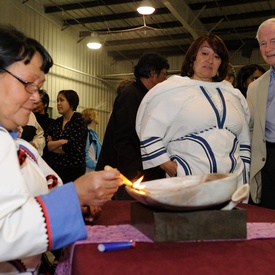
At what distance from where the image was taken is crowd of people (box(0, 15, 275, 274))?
0.89 meters

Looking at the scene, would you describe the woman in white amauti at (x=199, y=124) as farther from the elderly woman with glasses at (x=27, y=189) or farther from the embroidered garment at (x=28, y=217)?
the embroidered garment at (x=28, y=217)

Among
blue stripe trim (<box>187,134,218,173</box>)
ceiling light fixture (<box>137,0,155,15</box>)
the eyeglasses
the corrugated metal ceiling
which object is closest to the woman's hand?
the eyeglasses

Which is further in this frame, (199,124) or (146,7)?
(146,7)

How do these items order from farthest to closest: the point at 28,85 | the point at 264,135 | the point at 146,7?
the point at 146,7, the point at 264,135, the point at 28,85

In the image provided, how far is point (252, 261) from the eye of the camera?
2.75 ft

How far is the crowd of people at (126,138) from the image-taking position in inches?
35.1

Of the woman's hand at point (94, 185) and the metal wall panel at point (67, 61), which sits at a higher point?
the metal wall panel at point (67, 61)

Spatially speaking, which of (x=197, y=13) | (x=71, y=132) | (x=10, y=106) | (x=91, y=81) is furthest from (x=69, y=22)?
(x=10, y=106)

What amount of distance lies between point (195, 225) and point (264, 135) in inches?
61.2

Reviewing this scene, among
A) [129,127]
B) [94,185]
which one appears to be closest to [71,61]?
[129,127]

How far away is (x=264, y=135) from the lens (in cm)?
241

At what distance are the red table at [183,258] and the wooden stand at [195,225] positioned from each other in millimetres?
22

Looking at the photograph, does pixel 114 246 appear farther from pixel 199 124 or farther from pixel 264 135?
pixel 264 135

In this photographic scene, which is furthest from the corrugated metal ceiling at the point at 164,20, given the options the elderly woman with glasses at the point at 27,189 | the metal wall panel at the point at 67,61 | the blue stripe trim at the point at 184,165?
the elderly woman with glasses at the point at 27,189
